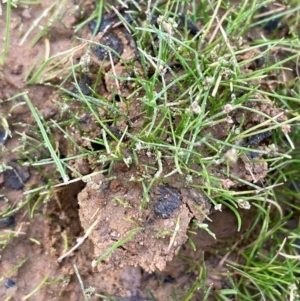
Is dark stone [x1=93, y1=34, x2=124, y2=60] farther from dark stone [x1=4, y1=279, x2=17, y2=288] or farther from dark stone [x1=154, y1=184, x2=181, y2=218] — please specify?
dark stone [x1=4, y1=279, x2=17, y2=288]

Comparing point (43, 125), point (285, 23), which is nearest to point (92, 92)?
→ point (43, 125)

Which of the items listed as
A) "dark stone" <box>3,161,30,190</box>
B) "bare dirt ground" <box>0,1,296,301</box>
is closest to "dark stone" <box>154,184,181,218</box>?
"bare dirt ground" <box>0,1,296,301</box>

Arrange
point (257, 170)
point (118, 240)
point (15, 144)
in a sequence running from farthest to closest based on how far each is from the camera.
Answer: point (15, 144) → point (257, 170) → point (118, 240)

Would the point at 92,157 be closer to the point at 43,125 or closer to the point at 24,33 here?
the point at 43,125

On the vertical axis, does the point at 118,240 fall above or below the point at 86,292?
above

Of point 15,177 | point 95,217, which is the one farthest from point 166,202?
point 15,177

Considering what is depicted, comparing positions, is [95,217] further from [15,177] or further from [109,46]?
[109,46]

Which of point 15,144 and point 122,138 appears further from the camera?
point 15,144
